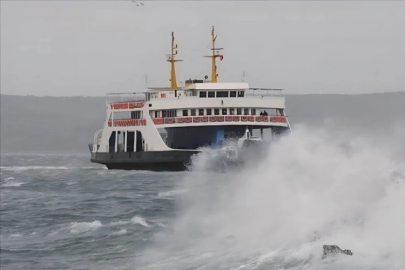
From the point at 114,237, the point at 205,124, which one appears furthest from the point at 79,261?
the point at 205,124

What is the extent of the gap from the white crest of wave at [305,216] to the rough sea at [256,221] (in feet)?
0.15

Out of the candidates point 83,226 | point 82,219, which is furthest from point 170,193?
point 83,226

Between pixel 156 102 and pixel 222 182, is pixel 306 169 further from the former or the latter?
pixel 156 102

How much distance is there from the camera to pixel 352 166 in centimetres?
3422

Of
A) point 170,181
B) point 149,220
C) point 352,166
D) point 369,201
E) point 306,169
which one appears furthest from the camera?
point 170,181

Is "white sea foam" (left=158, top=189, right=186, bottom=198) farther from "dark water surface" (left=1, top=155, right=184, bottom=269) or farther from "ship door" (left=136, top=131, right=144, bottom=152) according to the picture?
"ship door" (left=136, top=131, right=144, bottom=152)

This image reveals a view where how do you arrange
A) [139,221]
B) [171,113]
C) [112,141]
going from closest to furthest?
1. [139,221]
2. [171,113]
3. [112,141]

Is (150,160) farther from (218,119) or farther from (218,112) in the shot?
(218,112)

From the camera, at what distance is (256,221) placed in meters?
33.7

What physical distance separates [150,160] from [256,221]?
42.0 metres

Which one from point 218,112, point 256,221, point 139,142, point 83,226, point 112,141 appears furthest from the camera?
point 112,141

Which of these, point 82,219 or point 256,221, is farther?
point 82,219

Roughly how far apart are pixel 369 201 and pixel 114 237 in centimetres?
1142

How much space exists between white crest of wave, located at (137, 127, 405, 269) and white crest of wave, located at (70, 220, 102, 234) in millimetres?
3417
